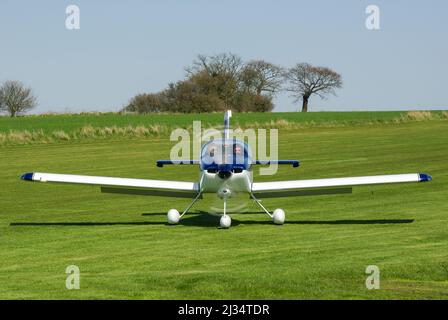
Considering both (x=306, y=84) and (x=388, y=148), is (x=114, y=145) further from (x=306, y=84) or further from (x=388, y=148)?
(x=306, y=84)

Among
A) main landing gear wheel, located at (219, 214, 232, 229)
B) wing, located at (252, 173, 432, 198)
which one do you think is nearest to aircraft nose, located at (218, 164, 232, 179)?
main landing gear wheel, located at (219, 214, 232, 229)

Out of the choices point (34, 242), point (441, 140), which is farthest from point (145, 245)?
point (441, 140)

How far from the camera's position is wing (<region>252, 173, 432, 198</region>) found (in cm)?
1848

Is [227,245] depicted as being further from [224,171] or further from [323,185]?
[323,185]

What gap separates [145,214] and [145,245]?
5.52m

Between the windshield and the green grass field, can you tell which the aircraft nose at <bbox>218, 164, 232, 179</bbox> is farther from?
the green grass field

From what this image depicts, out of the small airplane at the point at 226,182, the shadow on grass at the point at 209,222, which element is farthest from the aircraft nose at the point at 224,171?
the shadow on grass at the point at 209,222

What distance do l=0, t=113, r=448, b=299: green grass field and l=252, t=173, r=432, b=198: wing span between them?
0.62 metres

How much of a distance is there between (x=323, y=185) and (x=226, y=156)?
8.59ft

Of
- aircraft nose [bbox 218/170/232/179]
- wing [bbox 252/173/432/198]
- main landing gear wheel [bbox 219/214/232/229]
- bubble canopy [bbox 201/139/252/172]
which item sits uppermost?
bubble canopy [bbox 201/139/252/172]

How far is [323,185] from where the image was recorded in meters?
18.8

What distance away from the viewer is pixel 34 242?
16750 millimetres

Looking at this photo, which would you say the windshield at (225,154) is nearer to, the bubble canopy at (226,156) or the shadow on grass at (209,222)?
the bubble canopy at (226,156)

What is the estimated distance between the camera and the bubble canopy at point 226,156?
676 inches
